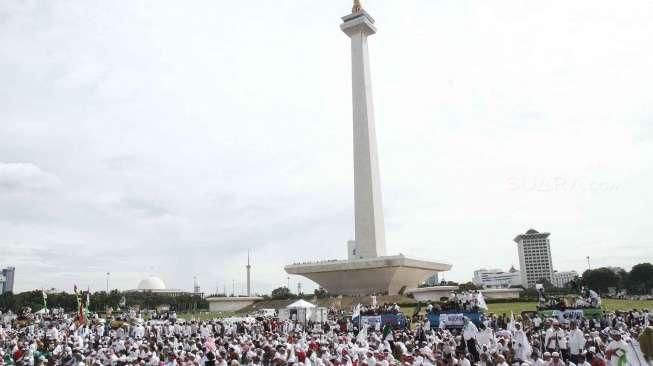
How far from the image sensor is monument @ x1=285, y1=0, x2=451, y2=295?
60344mm

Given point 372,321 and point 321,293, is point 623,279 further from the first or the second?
point 372,321

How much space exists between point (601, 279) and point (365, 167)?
43453 mm

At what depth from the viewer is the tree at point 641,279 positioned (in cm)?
8381

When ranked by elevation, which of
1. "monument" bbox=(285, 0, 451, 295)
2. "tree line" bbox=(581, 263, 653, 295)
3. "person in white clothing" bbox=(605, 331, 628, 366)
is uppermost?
"monument" bbox=(285, 0, 451, 295)

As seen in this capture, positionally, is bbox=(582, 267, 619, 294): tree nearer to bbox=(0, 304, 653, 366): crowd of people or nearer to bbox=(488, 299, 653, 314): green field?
bbox=(488, 299, 653, 314): green field

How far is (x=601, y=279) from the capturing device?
79.9 metres

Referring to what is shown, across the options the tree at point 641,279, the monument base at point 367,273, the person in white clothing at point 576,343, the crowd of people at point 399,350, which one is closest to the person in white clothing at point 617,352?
the crowd of people at point 399,350

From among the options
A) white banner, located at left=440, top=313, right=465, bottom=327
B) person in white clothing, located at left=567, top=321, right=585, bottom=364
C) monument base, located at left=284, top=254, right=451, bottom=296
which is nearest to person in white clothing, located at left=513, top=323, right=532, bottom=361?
person in white clothing, located at left=567, top=321, right=585, bottom=364

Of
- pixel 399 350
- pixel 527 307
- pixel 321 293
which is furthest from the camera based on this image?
pixel 321 293

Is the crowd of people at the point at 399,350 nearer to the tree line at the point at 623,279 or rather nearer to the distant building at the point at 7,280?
the tree line at the point at 623,279

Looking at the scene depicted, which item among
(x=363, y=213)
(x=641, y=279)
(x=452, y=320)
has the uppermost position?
(x=363, y=213)

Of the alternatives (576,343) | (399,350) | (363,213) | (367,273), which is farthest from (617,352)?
(363,213)

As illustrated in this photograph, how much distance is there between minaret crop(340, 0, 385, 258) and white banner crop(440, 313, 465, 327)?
122 feet

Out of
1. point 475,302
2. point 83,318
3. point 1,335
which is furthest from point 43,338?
point 475,302
